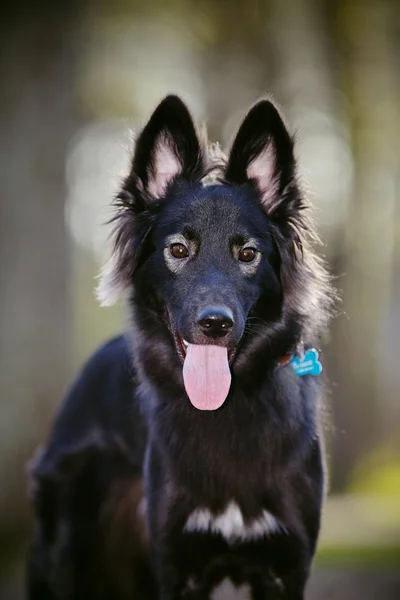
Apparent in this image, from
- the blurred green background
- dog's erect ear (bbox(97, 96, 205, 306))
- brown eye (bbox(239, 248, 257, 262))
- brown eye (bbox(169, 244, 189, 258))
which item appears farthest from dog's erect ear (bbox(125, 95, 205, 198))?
brown eye (bbox(239, 248, 257, 262))

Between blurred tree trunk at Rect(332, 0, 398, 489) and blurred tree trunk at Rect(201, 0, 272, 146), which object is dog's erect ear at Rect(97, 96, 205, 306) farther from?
blurred tree trunk at Rect(332, 0, 398, 489)

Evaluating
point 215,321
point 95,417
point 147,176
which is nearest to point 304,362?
point 215,321

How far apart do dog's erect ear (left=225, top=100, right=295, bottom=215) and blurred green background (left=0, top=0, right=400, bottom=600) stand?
168 millimetres

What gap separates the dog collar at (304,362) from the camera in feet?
11.4

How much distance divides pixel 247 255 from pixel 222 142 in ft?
15.8

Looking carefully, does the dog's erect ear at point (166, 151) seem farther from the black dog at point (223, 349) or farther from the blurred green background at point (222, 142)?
the blurred green background at point (222, 142)

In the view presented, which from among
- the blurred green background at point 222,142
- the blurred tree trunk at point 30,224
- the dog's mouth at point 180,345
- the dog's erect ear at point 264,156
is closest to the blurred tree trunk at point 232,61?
the blurred green background at point 222,142

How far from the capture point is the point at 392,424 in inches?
408

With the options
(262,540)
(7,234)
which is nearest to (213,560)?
(262,540)

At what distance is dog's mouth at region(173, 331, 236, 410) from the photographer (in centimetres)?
312

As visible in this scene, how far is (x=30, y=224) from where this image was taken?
19.1 ft

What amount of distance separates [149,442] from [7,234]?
2.85 meters

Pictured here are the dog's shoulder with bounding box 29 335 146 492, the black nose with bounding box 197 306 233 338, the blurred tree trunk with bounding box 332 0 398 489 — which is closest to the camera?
the black nose with bounding box 197 306 233 338

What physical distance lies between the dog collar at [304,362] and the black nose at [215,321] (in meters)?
0.57
